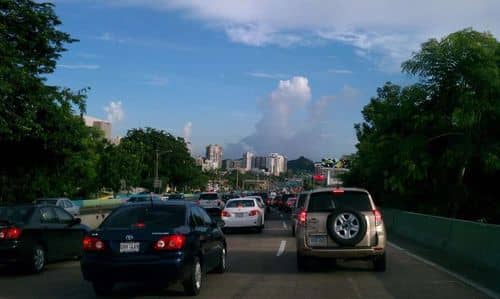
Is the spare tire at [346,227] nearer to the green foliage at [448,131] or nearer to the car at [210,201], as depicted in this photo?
the green foliage at [448,131]

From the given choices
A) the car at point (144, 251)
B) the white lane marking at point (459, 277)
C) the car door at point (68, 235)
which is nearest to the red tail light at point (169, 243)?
the car at point (144, 251)

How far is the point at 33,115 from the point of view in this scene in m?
24.0

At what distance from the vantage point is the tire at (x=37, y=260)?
13367 millimetres

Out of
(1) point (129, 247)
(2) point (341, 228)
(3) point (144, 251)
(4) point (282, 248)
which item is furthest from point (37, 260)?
(4) point (282, 248)

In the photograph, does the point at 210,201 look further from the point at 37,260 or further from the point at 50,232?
the point at 37,260

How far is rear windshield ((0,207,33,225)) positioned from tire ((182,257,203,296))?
16.0 ft

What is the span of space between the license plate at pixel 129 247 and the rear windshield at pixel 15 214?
4436mm

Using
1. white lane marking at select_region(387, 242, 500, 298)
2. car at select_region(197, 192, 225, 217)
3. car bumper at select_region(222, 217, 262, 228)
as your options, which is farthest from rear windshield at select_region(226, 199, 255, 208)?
car at select_region(197, 192, 225, 217)

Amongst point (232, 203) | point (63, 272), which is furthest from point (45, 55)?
point (63, 272)

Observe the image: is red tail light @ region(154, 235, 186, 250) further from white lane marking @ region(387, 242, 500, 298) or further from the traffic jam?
white lane marking @ region(387, 242, 500, 298)

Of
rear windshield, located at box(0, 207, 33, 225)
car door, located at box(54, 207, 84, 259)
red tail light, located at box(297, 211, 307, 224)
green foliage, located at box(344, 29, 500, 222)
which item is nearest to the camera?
red tail light, located at box(297, 211, 307, 224)

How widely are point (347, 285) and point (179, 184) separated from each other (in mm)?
122944

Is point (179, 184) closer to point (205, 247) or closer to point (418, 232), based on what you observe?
point (418, 232)

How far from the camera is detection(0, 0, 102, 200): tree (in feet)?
76.1
